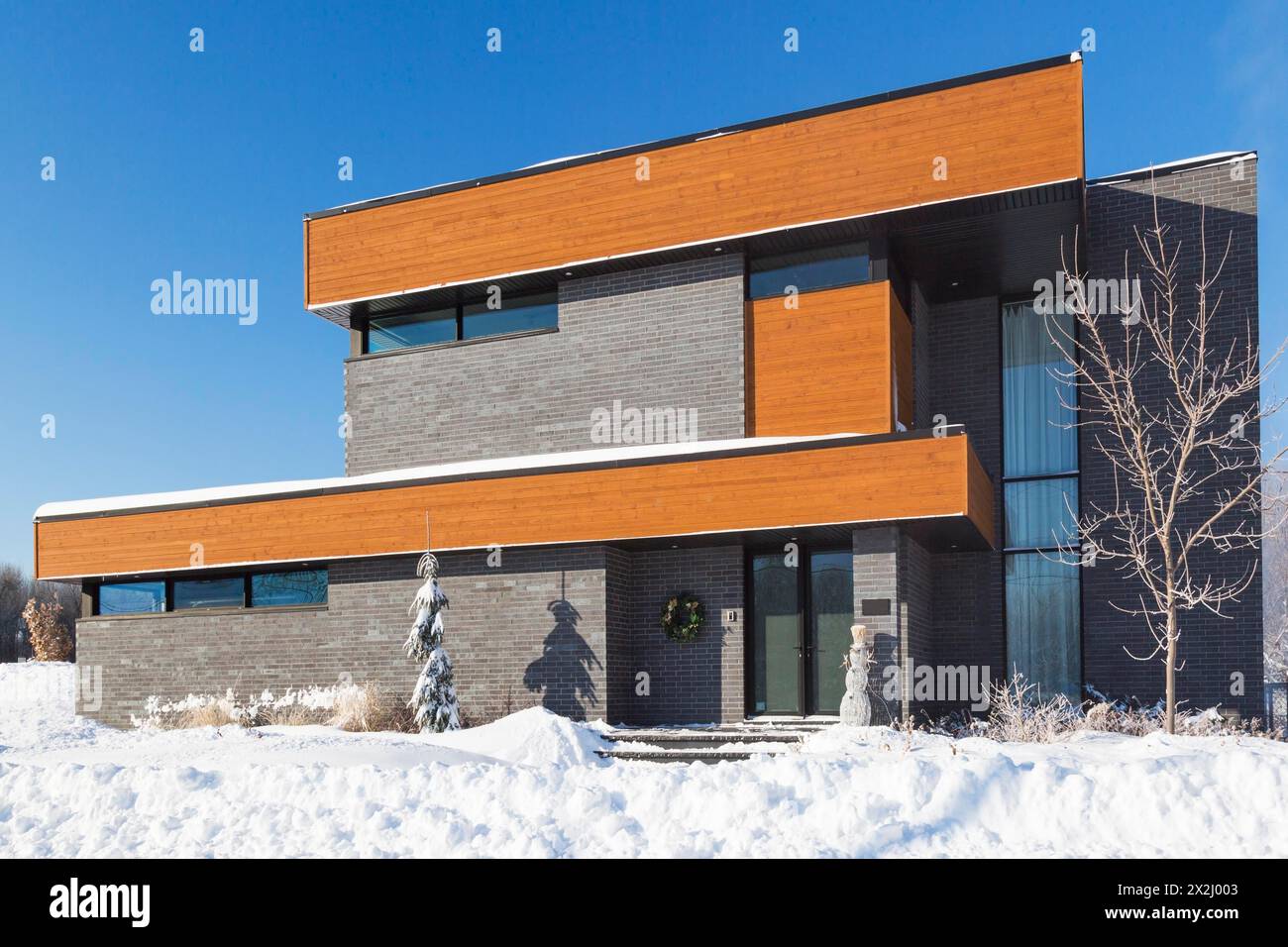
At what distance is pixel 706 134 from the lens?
1585cm

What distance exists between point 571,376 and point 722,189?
3868mm

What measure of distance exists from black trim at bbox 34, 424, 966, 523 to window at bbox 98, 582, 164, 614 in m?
1.50

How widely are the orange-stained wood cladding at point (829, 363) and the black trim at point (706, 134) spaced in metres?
2.64

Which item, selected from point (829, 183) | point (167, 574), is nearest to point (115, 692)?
point (167, 574)

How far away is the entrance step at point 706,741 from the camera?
1208 cm

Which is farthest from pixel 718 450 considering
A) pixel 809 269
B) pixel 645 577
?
pixel 809 269

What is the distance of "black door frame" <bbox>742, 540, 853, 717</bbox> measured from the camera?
14891mm

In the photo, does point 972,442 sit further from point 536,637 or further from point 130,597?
point 130,597

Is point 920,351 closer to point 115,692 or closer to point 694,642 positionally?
point 694,642

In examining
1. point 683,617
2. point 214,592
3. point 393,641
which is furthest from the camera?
point 214,592

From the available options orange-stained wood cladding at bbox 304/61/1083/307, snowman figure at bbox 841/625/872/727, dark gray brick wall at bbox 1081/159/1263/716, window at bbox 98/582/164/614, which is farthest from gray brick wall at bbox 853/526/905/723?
window at bbox 98/582/164/614

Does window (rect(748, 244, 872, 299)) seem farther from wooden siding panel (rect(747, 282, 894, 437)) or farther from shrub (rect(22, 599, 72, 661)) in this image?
shrub (rect(22, 599, 72, 661))

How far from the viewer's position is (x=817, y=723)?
1425 centimetres
